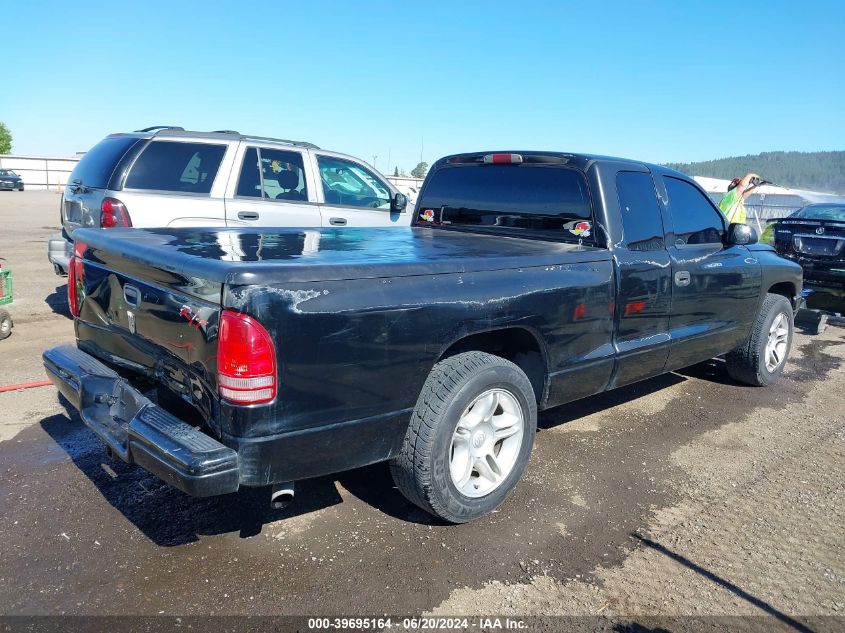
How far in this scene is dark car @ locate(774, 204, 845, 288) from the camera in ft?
27.5

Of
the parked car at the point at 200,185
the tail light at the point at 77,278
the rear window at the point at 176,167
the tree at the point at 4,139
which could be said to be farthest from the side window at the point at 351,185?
the tree at the point at 4,139

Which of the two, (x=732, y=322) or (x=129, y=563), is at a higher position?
(x=732, y=322)

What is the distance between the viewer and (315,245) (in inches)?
131

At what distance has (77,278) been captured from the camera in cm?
341

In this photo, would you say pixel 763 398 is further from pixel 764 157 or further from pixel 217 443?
pixel 764 157

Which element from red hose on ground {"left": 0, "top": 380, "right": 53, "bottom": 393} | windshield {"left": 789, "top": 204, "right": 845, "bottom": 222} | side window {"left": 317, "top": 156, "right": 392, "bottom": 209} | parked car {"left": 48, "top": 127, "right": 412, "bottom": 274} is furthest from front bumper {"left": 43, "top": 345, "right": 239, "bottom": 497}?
windshield {"left": 789, "top": 204, "right": 845, "bottom": 222}

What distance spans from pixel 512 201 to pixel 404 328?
201 cm

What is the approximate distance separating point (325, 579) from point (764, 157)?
120 m

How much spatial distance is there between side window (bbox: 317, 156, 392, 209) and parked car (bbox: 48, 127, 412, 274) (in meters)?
0.02

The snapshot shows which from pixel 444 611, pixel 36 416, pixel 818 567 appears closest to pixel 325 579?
pixel 444 611

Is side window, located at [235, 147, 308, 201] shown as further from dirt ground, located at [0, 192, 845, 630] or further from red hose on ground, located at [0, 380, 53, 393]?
dirt ground, located at [0, 192, 845, 630]

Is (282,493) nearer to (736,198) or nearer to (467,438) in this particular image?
(467,438)

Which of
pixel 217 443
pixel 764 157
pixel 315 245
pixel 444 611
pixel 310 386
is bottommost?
pixel 444 611

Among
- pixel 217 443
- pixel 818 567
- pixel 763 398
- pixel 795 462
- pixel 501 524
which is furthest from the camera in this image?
pixel 763 398
